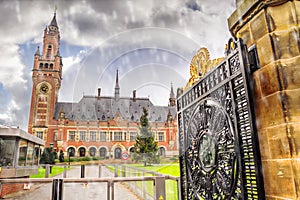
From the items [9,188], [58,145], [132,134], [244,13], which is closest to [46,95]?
[58,145]

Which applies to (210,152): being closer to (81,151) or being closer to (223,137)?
(223,137)

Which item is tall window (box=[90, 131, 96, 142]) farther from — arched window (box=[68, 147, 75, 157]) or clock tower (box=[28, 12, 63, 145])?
clock tower (box=[28, 12, 63, 145])

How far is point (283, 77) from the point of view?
1.44 meters

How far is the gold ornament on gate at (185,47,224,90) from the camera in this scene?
2.42 meters

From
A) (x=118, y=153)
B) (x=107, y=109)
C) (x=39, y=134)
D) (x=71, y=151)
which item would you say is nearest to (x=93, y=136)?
(x=71, y=151)

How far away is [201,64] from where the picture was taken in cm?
256

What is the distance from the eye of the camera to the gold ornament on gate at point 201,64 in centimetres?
242

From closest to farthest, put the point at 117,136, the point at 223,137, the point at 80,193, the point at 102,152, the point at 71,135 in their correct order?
the point at 223,137 → the point at 80,193 → the point at 71,135 → the point at 102,152 → the point at 117,136

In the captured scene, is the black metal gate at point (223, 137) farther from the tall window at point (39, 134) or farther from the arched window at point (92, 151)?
the tall window at point (39, 134)

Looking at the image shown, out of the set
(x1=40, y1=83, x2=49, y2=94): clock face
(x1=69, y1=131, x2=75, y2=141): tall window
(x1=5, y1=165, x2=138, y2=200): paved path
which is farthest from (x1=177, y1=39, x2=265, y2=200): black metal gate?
(x1=40, y1=83, x2=49, y2=94): clock face

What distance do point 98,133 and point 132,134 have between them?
6831mm

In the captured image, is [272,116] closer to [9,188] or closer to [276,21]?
[276,21]

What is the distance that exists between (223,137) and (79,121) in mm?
43564

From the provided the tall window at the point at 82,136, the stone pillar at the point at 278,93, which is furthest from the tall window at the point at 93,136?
the stone pillar at the point at 278,93
